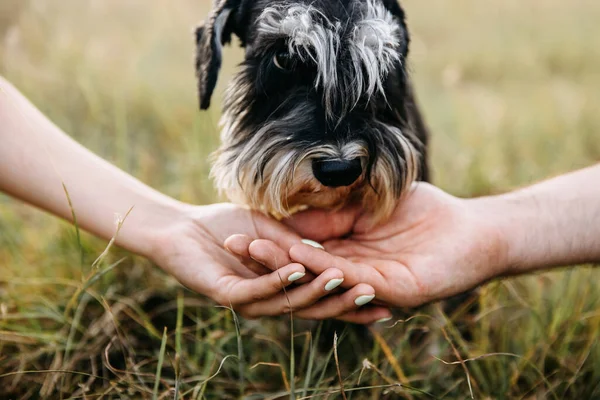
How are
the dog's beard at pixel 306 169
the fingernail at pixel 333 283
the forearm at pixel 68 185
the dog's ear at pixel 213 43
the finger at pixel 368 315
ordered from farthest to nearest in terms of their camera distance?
the dog's ear at pixel 213 43 → the forearm at pixel 68 185 → the finger at pixel 368 315 → the dog's beard at pixel 306 169 → the fingernail at pixel 333 283

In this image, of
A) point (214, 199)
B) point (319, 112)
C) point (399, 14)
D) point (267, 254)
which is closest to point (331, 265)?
point (267, 254)

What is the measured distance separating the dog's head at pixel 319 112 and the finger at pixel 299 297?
1.12ft

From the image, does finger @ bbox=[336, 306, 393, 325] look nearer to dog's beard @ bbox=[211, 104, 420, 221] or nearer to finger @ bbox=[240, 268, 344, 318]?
finger @ bbox=[240, 268, 344, 318]

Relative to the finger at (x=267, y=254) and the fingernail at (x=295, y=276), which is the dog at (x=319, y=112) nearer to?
the finger at (x=267, y=254)

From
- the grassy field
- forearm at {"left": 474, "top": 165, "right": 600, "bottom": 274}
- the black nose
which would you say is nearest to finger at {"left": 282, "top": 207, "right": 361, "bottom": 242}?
the black nose

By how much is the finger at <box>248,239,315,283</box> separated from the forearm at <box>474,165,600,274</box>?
2.82 feet

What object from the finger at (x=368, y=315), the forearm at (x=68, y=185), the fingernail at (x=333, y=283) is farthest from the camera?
the forearm at (x=68, y=185)

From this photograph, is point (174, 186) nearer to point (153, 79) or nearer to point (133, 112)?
point (133, 112)

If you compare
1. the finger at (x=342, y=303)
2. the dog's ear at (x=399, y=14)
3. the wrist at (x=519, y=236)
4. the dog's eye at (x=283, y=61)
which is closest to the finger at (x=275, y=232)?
the finger at (x=342, y=303)

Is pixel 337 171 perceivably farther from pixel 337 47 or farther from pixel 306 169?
pixel 337 47

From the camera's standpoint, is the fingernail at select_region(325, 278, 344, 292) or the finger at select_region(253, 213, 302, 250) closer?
the fingernail at select_region(325, 278, 344, 292)

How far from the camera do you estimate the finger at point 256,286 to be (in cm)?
200

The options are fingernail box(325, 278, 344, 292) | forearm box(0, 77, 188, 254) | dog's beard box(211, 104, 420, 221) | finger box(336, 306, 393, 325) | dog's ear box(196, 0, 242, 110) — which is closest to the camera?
fingernail box(325, 278, 344, 292)

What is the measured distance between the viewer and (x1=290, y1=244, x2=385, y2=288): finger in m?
2.09
